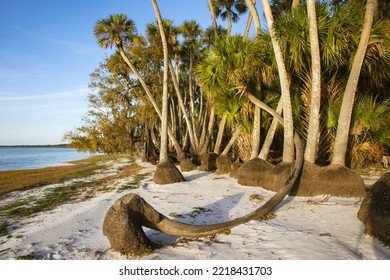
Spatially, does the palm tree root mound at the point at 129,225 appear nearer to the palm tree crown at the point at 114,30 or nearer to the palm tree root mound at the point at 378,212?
the palm tree root mound at the point at 378,212

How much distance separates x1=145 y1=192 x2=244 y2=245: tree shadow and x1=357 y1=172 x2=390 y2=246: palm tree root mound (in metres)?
2.84

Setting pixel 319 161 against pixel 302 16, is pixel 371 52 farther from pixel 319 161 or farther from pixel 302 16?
pixel 319 161

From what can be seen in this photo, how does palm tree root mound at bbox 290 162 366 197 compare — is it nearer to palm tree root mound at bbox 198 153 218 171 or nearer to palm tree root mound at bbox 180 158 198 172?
palm tree root mound at bbox 198 153 218 171

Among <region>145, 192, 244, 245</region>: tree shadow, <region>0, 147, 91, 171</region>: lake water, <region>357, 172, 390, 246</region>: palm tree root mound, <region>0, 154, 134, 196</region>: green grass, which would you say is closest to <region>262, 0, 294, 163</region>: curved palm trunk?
<region>145, 192, 244, 245</region>: tree shadow

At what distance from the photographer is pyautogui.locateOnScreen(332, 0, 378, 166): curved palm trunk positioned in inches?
302

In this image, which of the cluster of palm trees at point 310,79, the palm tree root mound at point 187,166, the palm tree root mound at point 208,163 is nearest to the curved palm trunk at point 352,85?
the cluster of palm trees at point 310,79

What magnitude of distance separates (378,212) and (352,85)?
448 cm

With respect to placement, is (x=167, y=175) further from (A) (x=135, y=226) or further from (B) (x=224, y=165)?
(A) (x=135, y=226)

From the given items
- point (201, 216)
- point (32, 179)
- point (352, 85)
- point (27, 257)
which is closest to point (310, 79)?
point (352, 85)

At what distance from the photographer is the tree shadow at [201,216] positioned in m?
5.10

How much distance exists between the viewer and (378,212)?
4.77 meters

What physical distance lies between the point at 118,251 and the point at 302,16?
8.95m

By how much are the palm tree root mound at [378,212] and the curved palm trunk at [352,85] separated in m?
2.97

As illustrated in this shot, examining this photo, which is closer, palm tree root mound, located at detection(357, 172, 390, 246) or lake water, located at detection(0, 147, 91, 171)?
palm tree root mound, located at detection(357, 172, 390, 246)
